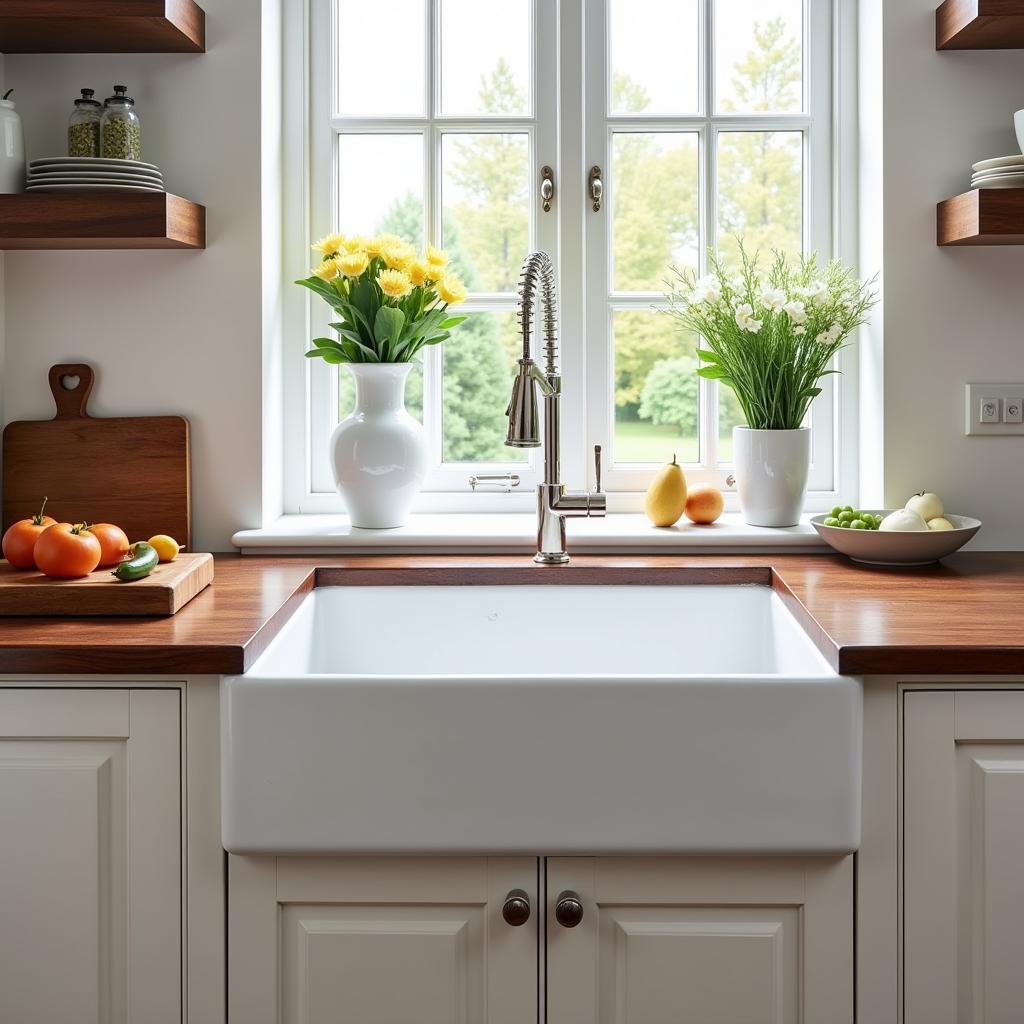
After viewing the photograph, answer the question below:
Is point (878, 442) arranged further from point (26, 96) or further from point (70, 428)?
point (26, 96)

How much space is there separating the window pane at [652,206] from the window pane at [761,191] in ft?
0.19

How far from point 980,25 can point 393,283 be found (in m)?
1.02

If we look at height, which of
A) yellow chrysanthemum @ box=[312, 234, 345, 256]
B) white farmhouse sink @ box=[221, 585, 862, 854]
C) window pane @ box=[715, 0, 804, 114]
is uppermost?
window pane @ box=[715, 0, 804, 114]

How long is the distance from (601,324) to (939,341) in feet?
1.98

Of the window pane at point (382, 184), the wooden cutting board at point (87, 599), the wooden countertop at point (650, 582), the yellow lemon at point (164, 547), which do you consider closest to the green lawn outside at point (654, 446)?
the wooden countertop at point (650, 582)

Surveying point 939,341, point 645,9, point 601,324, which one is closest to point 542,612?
point 601,324

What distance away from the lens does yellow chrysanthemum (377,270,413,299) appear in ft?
6.11

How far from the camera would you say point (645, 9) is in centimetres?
218

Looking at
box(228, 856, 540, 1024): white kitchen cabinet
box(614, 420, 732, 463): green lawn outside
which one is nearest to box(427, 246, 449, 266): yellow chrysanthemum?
box(614, 420, 732, 463): green lawn outside

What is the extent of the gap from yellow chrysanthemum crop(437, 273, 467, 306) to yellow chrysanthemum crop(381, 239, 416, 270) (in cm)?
6

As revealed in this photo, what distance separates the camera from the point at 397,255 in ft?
6.23

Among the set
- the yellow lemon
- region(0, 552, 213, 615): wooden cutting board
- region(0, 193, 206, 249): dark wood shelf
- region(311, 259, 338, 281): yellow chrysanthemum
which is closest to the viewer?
region(0, 552, 213, 615): wooden cutting board

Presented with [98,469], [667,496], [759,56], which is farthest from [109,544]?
[759,56]

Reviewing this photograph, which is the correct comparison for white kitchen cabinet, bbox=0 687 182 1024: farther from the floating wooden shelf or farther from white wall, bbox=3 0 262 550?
the floating wooden shelf
